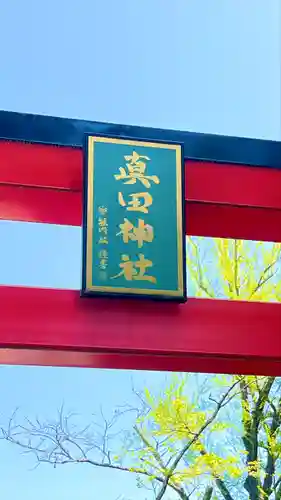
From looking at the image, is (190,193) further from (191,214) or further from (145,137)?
(145,137)

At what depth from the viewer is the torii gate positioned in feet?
8.41

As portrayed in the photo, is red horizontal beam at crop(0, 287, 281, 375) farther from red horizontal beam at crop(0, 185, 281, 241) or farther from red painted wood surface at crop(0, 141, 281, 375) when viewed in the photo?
Result: red horizontal beam at crop(0, 185, 281, 241)

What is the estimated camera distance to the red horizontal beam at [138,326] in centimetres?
253

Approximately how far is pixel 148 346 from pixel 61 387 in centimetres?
362

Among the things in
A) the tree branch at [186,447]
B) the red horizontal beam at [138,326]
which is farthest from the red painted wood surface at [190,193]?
the tree branch at [186,447]

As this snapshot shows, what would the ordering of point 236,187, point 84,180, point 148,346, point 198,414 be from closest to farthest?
point 148,346, point 84,180, point 236,187, point 198,414

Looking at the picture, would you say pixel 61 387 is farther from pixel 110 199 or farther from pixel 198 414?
pixel 110 199

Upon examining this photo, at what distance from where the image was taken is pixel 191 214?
307cm

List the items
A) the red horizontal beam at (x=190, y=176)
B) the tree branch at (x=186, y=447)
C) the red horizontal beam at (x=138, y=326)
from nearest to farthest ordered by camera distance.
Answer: the red horizontal beam at (x=138, y=326) → the red horizontal beam at (x=190, y=176) → the tree branch at (x=186, y=447)

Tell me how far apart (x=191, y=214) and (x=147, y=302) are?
0.58 meters

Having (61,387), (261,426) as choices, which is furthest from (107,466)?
(261,426)

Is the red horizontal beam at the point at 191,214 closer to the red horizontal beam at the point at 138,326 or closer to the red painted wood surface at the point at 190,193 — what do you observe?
the red painted wood surface at the point at 190,193

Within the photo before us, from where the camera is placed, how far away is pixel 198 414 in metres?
5.53

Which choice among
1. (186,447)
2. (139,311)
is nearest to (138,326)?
(139,311)
